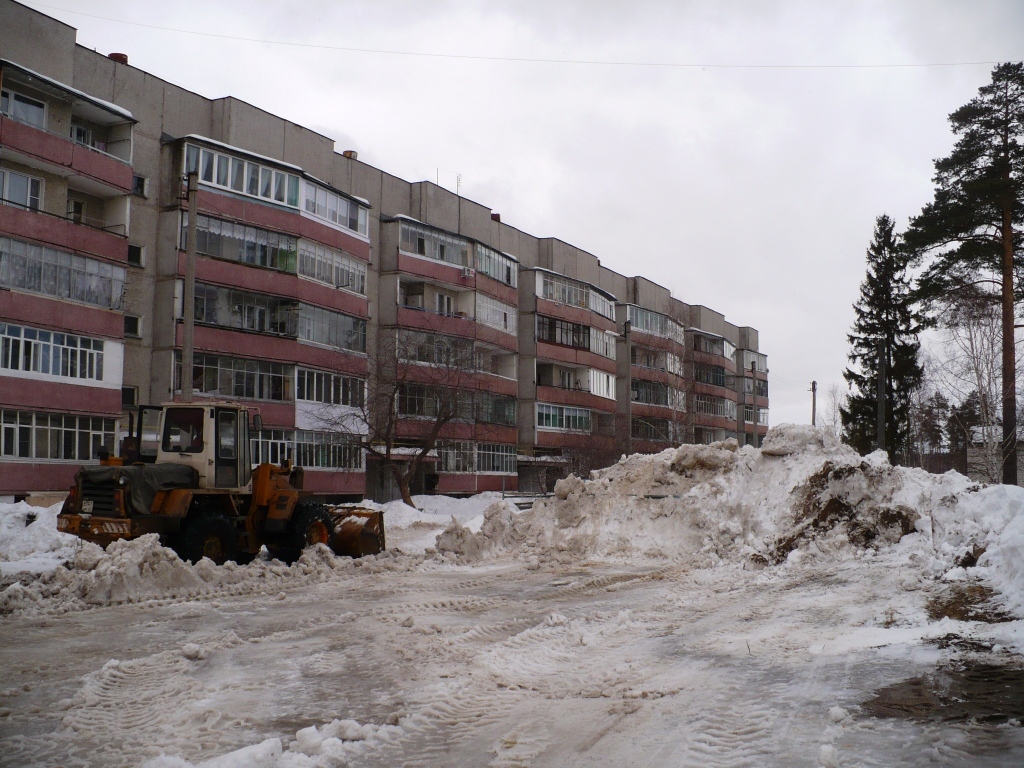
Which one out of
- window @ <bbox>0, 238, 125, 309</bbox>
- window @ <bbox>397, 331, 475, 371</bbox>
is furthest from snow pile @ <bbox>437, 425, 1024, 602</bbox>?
window @ <bbox>397, 331, 475, 371</bbox>

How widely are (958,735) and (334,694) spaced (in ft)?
14.3

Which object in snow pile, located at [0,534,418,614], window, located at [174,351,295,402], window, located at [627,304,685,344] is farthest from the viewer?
window, located at [627,304,685,344]

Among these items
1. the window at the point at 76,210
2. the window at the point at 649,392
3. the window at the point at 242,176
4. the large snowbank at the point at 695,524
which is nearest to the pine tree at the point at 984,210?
the large snowbank at the point at 695,524

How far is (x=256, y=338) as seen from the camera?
109 ft

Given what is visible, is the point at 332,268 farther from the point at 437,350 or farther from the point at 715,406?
the point at 715,406

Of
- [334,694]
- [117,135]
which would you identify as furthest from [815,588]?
[117,135]

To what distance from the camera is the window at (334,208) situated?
35875 millimetres

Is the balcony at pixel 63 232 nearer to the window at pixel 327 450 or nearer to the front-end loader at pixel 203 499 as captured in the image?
the window at pixel 327 450

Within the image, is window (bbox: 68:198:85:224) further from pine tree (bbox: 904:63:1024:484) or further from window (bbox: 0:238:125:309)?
pine tree (bbox: 904:63:1024:484)

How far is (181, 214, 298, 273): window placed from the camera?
32062mm

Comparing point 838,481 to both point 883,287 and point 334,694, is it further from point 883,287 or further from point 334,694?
point 883,287

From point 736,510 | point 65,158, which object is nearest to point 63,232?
point 65,158

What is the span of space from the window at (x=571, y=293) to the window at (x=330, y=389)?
19.2 metres

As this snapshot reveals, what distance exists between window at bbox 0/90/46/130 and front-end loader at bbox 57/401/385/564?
16.5m
